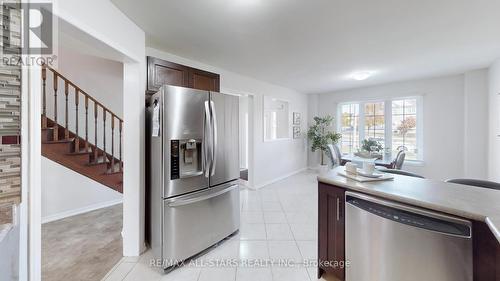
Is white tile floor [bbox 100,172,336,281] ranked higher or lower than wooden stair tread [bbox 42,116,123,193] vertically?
lower

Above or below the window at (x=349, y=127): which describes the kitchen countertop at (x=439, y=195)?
below

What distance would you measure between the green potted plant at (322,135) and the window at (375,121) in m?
0.76

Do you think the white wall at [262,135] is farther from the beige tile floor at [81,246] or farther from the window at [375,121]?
the beige tile floor at [81,246]

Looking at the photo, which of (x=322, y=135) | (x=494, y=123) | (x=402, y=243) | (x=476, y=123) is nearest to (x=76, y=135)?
(x=402, y=243)

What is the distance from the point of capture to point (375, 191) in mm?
1451

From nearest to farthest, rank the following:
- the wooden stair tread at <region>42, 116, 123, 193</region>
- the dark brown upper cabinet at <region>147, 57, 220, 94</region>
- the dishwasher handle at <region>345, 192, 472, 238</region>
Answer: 1. the dishwasher handle at <region>345, 192, 472, 238</region>
2. the dark brown upper cabinet at <region>147, 57, 220, 94</region>
3. the wooden stair tread at <region>42, 116, 123, 193</region>

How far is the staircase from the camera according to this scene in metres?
2.78

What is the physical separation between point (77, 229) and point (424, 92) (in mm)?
6872

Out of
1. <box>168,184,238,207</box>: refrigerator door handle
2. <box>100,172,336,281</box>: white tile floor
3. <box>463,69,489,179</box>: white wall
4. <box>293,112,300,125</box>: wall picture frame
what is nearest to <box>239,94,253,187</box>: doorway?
<box>100,172,336,281</box>: white tile floor

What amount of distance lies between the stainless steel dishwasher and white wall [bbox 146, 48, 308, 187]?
9.77ft

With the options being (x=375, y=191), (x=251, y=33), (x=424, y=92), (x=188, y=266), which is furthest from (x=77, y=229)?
(x=424, y=92)

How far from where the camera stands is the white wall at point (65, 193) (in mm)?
3059

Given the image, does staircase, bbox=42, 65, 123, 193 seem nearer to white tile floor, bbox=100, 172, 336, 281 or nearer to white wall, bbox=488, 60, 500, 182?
white tile floor, bbox=100, 172, 336, 281

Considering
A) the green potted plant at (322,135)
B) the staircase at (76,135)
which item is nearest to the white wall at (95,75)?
the staircase at (76,135)
